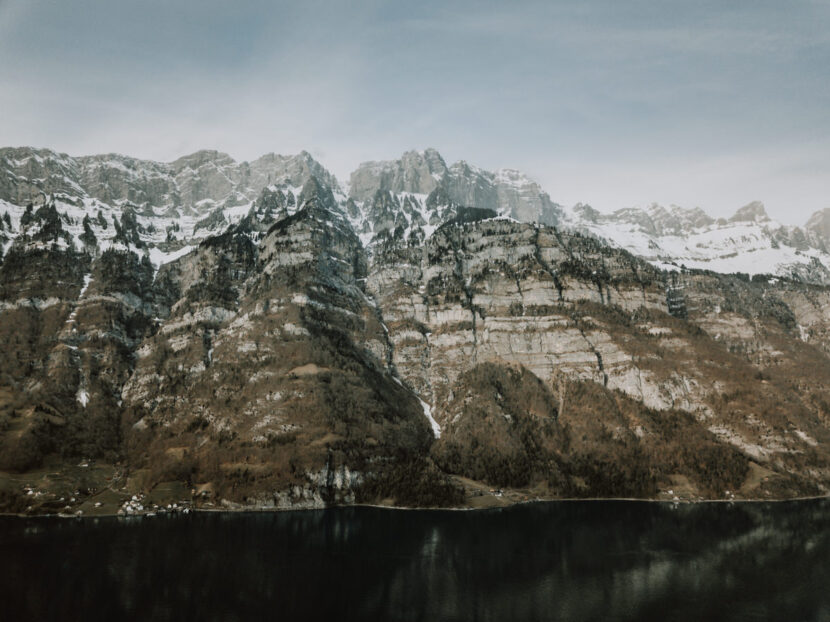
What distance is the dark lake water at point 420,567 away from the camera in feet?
276

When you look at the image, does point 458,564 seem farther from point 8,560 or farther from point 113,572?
point 8,560

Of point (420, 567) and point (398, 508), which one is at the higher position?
point (398, 508)

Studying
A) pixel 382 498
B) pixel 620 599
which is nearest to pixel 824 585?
pixel 620 599

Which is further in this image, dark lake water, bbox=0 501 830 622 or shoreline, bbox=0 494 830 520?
shoreline, bbox=0 494 830 520

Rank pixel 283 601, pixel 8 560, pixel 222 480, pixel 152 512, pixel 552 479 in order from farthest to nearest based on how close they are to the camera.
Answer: pixel 552 479 < pixel 222 480 < pixel 152 512 < pixel 8 560 < pixel 283 601

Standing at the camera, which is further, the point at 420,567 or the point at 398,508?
the point at 398,508

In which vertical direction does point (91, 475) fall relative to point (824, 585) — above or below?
above

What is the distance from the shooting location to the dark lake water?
84.2m

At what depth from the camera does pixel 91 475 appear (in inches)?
7106

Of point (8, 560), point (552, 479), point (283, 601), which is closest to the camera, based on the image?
point (283, 601)

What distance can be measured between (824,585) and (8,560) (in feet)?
461

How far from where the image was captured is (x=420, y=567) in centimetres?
10650

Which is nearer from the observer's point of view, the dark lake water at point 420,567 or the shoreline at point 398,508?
the dark lake water at point 420,567

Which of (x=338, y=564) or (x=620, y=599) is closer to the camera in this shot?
(x=620, y=599)
